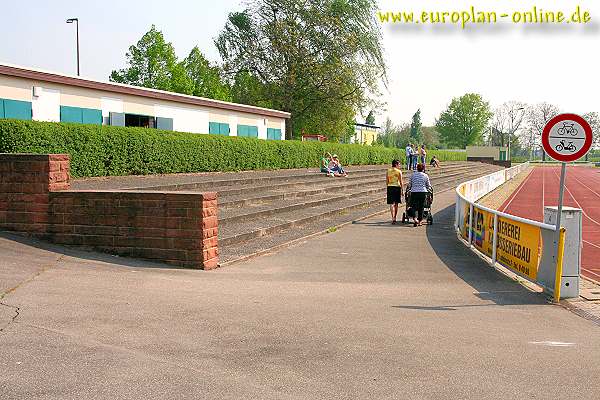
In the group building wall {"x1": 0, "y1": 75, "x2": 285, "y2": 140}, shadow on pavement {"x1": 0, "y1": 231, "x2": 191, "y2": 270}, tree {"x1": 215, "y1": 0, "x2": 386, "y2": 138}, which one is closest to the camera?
shadow on pavement {"x1": 0, "y1": 231, "x2": 191, "y2": 270}

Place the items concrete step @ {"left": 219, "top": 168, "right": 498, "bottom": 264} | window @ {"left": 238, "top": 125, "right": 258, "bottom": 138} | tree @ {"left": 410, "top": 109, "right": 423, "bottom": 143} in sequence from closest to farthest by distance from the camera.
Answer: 1. concrete step @ {"left": 219, "top": 168, "right": 498, "bottom": 264}
2. window @ {"left": 238, "top": 125, "right": 258, "bottom": 138}
3. tree @ {"left": 410, "top": 109, "right": 423, "bottom": 143}

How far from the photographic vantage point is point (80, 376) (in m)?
4.32

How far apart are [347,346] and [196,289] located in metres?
2.78

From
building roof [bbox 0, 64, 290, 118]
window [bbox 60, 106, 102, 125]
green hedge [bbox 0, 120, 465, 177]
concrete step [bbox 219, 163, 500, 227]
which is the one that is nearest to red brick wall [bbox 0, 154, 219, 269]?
concrete step [bbox 219, 163, 500, 227]

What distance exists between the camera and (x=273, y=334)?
5.76 metres

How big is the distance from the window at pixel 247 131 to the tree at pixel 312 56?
599 inches

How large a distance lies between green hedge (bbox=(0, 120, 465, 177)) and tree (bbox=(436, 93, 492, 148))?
118691 millimetres

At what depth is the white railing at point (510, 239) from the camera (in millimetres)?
8758

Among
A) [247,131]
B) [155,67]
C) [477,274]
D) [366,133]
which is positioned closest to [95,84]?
[247,131]

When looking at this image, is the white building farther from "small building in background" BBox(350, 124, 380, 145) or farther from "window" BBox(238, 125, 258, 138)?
"small building in background" BBox(350, 124, 380, 145)

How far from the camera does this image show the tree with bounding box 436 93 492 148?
140 meters

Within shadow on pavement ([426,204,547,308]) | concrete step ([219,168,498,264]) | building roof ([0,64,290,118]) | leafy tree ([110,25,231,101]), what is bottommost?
shadow on pavement ([426,204,547,308])

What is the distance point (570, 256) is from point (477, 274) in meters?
1.99

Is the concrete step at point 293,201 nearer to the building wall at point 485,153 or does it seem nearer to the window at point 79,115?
the window at point 79,115
